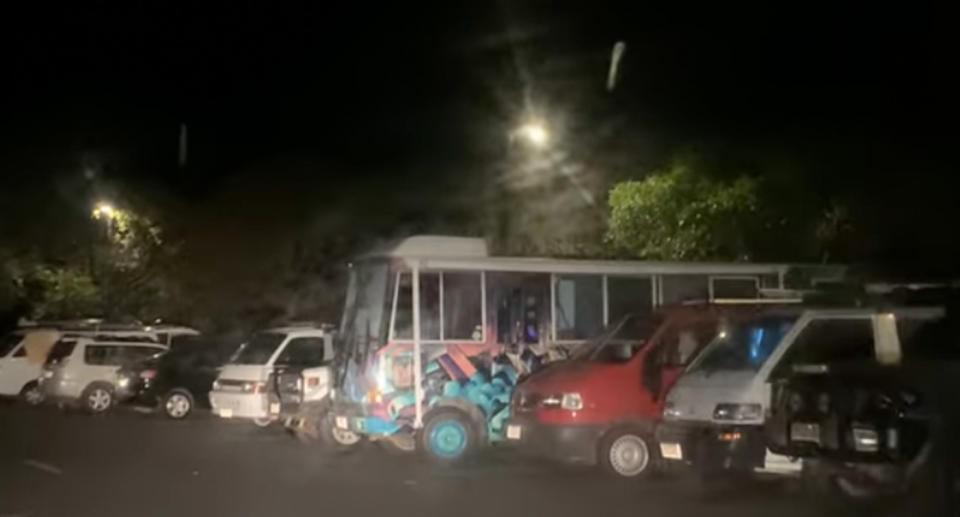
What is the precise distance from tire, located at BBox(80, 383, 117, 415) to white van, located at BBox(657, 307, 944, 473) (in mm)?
17067

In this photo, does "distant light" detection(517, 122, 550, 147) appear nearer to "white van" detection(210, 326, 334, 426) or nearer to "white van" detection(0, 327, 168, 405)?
"white van" detection(210, 326, 334, 426)

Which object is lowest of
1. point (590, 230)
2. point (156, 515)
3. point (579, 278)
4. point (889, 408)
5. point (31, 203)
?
point (156, 515)

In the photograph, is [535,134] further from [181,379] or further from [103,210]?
[103,210]

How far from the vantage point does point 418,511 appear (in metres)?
12.9

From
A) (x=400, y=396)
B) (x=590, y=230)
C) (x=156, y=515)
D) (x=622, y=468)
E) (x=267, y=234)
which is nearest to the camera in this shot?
(x=156, y=515)

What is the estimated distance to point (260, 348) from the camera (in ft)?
75.3

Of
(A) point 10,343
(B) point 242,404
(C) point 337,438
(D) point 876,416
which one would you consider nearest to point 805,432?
(D) point 876,416

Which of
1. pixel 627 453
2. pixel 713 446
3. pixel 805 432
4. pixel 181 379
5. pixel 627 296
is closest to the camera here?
pixel 805 432

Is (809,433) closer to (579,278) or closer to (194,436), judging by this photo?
(579,278)

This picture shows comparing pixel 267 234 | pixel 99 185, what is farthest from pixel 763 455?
pixel 99 185

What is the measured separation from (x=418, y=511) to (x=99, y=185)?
3433cm

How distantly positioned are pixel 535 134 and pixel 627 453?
9.46 m

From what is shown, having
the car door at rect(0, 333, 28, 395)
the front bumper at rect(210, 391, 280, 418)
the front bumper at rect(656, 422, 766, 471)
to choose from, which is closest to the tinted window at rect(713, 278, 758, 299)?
the front bumper at rect(656, 422, 766, 471)

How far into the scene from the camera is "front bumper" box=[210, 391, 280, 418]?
2205cm
